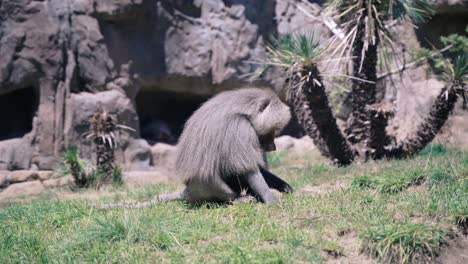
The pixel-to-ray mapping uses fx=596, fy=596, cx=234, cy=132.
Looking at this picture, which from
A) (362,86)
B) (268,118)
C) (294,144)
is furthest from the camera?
(294,144)

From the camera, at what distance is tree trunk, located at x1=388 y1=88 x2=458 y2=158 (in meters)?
9.78

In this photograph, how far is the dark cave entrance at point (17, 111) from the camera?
12695mm

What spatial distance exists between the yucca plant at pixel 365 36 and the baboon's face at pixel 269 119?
2.66m

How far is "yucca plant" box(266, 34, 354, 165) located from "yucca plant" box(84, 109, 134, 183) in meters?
3.07

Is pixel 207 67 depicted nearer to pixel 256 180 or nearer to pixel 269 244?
pixel 256 180

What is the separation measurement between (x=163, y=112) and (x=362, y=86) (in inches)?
287

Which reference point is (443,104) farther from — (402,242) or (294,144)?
(294,144)

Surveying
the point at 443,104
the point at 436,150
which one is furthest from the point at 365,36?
the point at 436,150

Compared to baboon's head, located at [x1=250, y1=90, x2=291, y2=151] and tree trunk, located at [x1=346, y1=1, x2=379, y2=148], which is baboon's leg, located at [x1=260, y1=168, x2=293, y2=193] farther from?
tree trunk, located at [x1=346, y1=1, x2=379, y2=148]

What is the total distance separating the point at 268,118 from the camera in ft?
22.6

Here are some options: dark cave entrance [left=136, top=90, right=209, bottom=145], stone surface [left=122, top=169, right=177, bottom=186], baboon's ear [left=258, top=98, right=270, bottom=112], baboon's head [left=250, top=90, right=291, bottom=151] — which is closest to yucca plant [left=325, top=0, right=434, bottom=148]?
baboon's head [left=250, top=90, right=291, bottom=151]

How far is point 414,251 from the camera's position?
16.6 feet

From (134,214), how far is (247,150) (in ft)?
4.53

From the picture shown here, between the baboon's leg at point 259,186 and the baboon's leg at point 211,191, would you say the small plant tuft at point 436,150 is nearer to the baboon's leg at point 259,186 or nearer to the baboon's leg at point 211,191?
the baboon's leg at point 259,186
